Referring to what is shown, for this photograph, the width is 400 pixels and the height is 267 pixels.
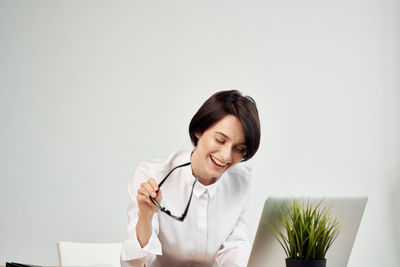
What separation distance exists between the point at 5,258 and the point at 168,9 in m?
2.26

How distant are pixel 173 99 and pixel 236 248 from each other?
219 centimetres

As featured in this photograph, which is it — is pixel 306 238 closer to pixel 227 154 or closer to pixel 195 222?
pixel 227 154

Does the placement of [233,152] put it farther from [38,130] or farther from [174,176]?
[38,130]

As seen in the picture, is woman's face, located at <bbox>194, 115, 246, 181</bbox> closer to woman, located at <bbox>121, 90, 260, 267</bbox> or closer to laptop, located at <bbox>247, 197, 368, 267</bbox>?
woman, located at <bbox>121, 90, 260, 267</bbox>

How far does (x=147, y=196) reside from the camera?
148cm

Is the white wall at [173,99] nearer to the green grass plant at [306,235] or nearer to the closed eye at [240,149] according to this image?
the closed eye at [240,149]

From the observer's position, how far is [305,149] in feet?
13.5

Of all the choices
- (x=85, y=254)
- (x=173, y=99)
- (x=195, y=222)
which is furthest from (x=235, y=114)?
(x=173, y=99)

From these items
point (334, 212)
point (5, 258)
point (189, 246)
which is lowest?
point (5, 258)

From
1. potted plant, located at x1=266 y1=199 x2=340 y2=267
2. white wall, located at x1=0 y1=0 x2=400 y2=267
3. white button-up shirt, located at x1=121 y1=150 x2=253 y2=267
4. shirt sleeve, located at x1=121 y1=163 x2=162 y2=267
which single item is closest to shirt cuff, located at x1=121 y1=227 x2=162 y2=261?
shirt sleeve, located at x1=121 y1=163 x2=162 y2=267

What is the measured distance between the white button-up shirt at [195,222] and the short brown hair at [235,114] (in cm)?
21

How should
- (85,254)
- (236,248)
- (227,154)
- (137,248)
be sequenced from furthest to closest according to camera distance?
(85,254), (236,248), (227,154), (137,248)

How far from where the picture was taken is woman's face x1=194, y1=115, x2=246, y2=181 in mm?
1745

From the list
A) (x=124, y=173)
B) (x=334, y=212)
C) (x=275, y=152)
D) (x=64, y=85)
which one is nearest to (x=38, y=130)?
(x=64, y=85)
